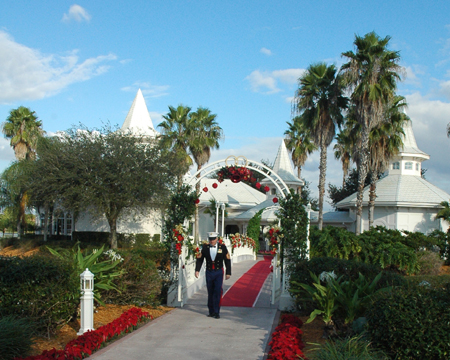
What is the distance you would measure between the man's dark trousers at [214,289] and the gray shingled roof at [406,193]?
2422cm

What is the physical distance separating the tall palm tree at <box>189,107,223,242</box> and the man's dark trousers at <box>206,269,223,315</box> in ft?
70.0

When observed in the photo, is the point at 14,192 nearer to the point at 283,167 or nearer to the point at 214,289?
the point at 283,167

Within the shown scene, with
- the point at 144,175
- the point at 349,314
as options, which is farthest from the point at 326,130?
the point at 349,314

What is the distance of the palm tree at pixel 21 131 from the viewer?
37219mm

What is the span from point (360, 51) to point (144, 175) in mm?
14064

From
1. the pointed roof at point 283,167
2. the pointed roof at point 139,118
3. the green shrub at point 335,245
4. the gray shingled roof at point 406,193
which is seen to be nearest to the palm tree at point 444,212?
the gray shingled roof at point 406,193

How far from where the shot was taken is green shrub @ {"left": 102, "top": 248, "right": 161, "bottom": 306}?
983 centimetres

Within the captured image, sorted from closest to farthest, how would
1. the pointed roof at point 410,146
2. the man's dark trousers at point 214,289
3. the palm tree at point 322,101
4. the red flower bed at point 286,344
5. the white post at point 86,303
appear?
the red flower bed at point 286,344 → the white post at point 86,303 → the man's dark trousers at point 214,289 → the palm tree at point 322,101 → the pointed roof at point 410,146

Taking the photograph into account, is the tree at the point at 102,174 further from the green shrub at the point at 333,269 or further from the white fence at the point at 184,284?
the green shrub at the point at 333,269

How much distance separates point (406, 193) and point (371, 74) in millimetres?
10361

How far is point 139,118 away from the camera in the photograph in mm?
36781

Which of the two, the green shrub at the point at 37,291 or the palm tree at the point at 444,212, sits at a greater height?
the palm tree at the point at 444,212

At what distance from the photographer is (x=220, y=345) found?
23.7ft

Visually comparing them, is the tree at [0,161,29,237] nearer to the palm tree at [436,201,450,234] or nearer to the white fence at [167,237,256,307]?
the white fence at [167,237,256,307]
